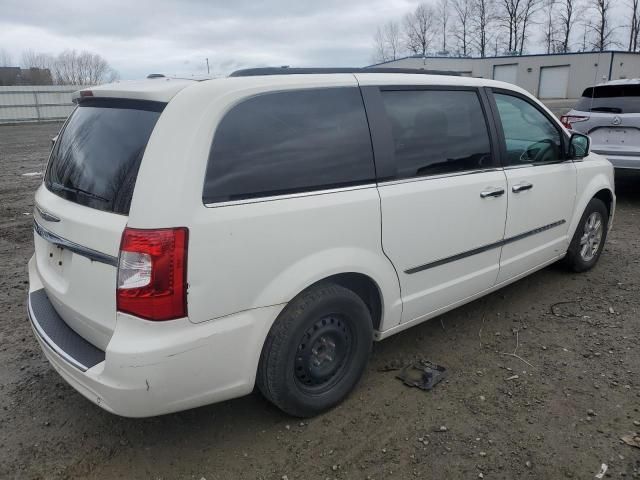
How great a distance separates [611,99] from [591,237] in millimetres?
3200

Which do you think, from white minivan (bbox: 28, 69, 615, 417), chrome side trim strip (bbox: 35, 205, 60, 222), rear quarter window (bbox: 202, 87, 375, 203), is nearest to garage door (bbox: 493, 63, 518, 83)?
white minivan (bbox: 28, 69, 615, 417)

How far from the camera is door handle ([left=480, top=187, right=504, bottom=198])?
3.34 m

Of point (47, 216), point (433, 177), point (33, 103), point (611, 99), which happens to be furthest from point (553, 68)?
point (47, 216)

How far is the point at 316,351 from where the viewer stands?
2760 mm

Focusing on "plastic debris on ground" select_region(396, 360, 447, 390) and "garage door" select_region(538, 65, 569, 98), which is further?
"garage door" select_region(538, 65, 569, 98)

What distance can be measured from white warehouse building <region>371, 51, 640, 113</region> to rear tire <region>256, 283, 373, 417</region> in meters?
39.0

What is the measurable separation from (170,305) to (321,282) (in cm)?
80

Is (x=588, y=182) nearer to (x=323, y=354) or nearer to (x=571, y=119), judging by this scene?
(x=323, y=354)

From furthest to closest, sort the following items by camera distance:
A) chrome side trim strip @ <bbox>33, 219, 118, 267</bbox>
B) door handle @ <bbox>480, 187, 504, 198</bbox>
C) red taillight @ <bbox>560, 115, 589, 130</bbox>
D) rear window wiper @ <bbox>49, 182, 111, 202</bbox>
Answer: red taillight @ <bbox>560, 115, 589, 130</bbox> → door handle @ <bbox>480, 187, 504, 198</bbox> → rear window wiper @ <bbox>49, 182, 111, 202</bbox> → chrome side trim strip @ <bbox>33, 219, 118, 267</bbox>

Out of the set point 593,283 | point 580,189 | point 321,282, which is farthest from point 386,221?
point 593,283

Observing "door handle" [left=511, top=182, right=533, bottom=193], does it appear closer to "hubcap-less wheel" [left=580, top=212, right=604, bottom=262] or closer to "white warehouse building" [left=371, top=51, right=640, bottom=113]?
"hubcap-less wheel" [left=580, top=212, right=604, bottom=262]

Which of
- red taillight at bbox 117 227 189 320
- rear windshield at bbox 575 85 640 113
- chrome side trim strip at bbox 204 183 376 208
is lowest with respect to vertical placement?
red taillight at bbox 117 227 189 320

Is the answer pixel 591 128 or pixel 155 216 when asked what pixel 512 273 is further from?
pixel 591 128

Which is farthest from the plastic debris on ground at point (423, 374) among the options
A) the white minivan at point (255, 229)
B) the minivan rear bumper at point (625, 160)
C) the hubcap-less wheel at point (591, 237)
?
the minivan rear bumper at point (625, 160)
